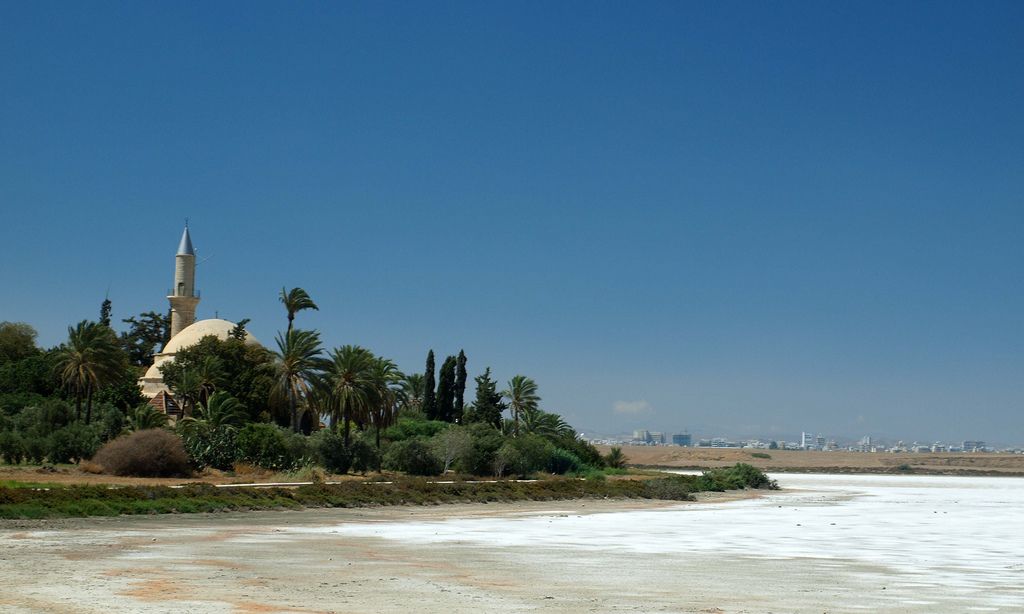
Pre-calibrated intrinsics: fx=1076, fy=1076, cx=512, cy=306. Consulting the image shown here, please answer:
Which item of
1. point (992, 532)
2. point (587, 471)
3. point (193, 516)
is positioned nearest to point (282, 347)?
point (587, 471)

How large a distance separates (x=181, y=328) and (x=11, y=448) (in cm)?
3843

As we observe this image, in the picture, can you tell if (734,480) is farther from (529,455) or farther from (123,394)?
(123,394)

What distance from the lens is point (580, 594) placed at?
1596cm

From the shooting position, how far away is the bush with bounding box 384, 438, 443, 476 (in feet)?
189

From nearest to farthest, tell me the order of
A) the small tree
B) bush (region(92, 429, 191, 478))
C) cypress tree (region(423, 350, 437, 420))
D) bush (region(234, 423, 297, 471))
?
bush (region(92, 429, 191, 478))
bush (region(234, 423, 297, 471))
the small tree
cypress tree (region(423, 350, 437, 420))

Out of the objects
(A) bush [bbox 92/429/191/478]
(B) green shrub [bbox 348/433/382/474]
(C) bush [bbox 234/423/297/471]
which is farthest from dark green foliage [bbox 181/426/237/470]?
(B) green shrub [bbox 348/433/382/474]

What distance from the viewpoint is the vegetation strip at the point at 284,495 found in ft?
96.8

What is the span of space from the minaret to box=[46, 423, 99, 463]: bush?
37.5m

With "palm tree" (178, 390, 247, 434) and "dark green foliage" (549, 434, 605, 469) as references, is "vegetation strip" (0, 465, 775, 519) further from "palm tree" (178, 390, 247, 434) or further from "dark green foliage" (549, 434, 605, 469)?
"dark green foliage" (549, 434, 605, 469)

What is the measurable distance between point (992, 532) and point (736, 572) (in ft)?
51.9

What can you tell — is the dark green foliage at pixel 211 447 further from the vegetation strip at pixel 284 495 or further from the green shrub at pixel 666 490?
the green shrub at pixel 666 490

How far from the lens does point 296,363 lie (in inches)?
2383

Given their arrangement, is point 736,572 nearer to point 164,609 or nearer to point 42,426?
point 164,609

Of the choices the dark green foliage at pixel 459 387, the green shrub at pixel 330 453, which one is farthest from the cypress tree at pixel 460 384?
the green shrub at pixel 330 453
